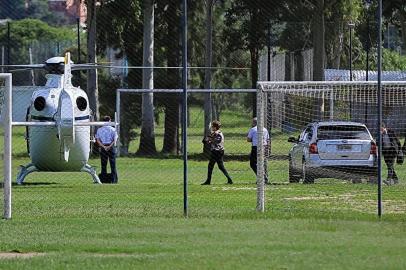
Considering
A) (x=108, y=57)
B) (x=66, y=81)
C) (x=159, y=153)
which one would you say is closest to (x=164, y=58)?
(x=108, y=57)

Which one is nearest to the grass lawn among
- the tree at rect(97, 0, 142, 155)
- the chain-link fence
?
the chain-link fence

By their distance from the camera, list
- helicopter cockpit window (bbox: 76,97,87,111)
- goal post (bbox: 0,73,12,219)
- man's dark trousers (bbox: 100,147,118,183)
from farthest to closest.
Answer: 1. man's dark trousers (bbox: 100,147,118,183)
2. helicopter cockpit window (bbox: 76,97,87,111)
3. goal post (bbox: 0,73,12,219)

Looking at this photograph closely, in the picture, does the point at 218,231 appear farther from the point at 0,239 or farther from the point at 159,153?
the point at 159,153

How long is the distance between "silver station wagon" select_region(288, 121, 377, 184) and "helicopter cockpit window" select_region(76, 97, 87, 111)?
600 centimetres

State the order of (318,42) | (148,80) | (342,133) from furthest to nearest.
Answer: (148,80) → (318,42) → (342,133)

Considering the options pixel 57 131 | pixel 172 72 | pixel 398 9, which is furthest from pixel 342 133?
pixel 172 72

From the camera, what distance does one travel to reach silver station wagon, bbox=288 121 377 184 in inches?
1134

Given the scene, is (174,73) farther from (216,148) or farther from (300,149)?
(300,149)

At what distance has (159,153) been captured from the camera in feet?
163

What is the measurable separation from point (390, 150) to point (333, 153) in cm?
140

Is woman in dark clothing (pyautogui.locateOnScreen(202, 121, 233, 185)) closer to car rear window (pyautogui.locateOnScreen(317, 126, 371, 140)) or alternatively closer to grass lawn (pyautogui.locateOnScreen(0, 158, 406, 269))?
grass lawn (pyautogui.locateOnScreen(0, 158, 406, 269))

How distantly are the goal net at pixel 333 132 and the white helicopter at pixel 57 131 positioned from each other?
5135 millimetres

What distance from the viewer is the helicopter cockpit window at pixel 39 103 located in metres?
33.4

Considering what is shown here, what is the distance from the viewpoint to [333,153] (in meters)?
29.1
